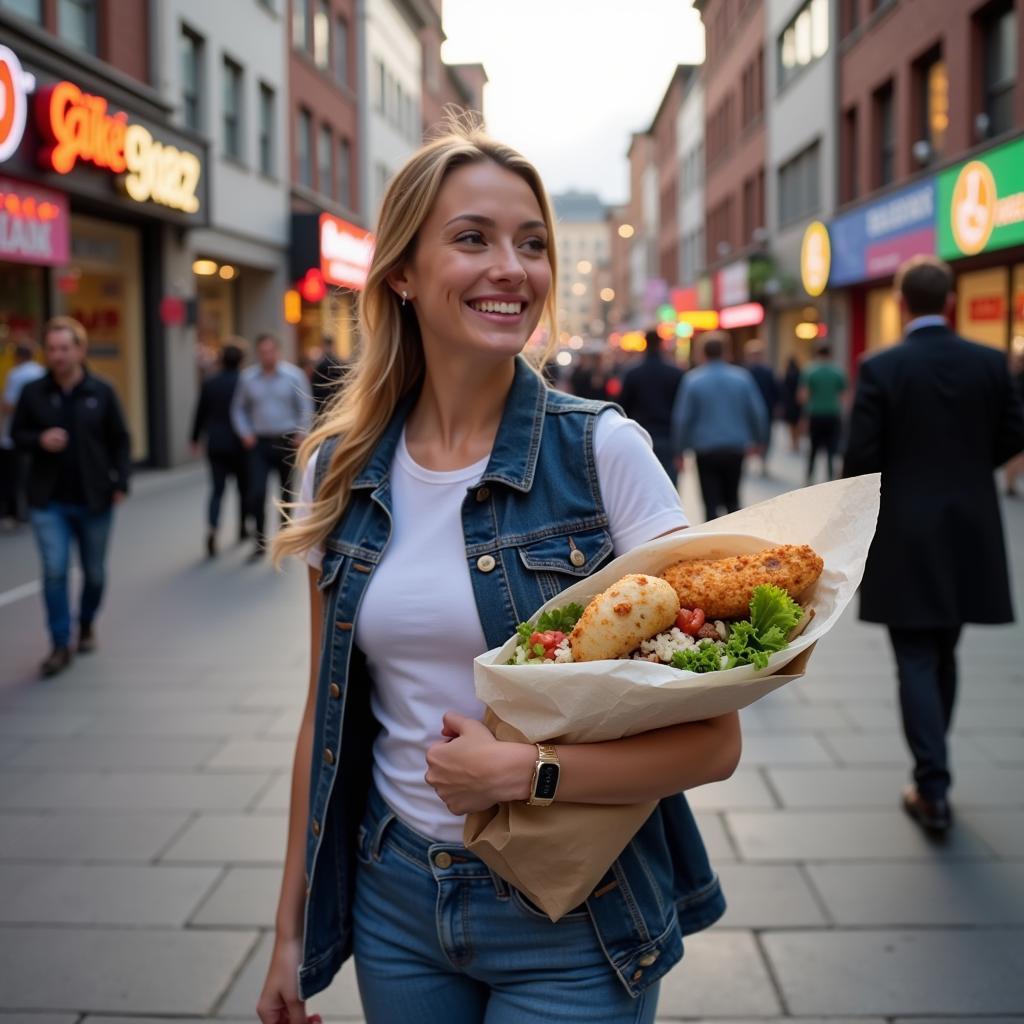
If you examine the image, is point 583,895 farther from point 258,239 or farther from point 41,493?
point 258,239

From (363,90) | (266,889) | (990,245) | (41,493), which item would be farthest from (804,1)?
(266,889)

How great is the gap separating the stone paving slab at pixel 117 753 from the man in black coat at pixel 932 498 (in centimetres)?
316

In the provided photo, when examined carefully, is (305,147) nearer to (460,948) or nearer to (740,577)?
(460,948)

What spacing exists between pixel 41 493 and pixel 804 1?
85.7 feet

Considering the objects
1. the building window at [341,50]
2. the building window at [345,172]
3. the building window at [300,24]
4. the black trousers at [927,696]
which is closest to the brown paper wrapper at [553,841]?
the black trousers at [927,696]

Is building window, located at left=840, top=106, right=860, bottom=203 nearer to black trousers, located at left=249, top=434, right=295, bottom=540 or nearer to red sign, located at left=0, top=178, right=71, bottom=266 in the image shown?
red sign, located at left=0, top=178, right=71, bottom=266

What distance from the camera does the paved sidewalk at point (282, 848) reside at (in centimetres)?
354

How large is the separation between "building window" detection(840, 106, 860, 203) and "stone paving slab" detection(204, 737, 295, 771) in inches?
874

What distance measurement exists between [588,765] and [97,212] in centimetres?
1759

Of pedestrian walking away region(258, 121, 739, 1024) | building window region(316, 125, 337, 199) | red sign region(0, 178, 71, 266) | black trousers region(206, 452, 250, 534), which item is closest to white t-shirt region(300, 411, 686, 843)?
pedestrian walking away region(258, 121, 739, 1024)

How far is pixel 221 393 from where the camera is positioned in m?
12.0

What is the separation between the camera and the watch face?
1628 mm

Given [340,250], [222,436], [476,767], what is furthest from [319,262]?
[476,767]

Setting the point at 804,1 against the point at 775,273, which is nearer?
the point at 804,1
